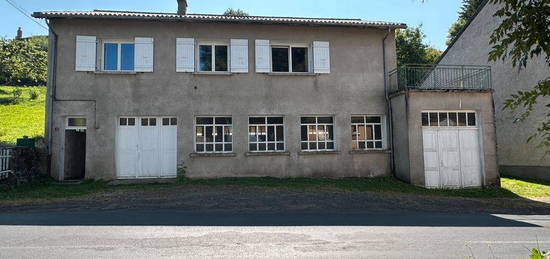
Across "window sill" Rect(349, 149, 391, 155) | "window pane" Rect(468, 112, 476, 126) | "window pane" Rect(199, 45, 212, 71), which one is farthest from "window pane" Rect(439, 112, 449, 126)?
"window pane" Rect(199, 45, 212, 71)

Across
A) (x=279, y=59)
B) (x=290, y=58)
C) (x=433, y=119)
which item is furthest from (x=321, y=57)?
(x=433, y=119)

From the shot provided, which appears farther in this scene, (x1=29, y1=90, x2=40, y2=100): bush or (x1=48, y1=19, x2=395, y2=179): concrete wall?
(x1=29, y1=90, x2=40, y2=100): bush

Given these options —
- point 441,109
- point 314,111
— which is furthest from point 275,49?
point 441,109

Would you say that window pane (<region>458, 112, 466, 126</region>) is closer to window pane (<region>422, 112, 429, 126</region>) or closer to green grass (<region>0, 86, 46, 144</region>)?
window pane (<region>422, 112, 429, 126</region>)

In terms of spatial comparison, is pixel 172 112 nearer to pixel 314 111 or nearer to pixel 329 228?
pixel 314 111

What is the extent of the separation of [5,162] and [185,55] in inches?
266

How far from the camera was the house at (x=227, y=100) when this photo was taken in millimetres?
11773

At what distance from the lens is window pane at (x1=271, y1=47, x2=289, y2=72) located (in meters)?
12.9

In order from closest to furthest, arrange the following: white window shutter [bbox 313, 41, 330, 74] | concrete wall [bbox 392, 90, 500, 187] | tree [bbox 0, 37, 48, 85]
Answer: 1. concrete wall [bbox 392, 90, 500, 187]
2. white window shutter [bbox 313, 41, 330, 74]
3. tree [bbox 0, 37, 48, 85]

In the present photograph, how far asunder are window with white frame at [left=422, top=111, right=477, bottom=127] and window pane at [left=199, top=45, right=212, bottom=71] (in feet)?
26.7

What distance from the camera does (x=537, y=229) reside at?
20.8ft

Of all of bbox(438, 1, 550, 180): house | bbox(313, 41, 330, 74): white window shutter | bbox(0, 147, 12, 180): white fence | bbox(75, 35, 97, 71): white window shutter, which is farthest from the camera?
bbox(438, 1, 550, 180): house

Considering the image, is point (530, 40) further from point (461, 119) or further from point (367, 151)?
point (461, 119)

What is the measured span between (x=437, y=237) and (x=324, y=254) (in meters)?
2.27
